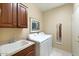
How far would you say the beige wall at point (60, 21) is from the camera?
235 centimetres

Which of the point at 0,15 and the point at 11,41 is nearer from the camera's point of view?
the point at 0,15

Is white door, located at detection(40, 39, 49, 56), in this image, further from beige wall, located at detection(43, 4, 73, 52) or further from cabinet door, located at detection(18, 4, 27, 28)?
cabinet door, located at detection(18, 4, 27, 28)

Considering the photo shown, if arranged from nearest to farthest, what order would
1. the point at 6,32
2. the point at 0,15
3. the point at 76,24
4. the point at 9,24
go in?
1. the point at 0,15
2. the point at 9,24
3. the point at 6,32
4. the point at 76,24

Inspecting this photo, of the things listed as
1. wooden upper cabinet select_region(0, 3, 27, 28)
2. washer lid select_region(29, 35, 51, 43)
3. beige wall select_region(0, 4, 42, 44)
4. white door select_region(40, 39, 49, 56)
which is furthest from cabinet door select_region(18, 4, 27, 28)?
white door select_region(40, 39, 49, 56)

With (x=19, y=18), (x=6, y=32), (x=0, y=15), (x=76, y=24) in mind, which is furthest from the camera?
(x=76, y=24)

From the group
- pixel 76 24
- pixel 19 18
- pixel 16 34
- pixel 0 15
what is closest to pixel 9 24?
pixel 0 15

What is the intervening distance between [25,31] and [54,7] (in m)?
1.01

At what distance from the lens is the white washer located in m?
2.38

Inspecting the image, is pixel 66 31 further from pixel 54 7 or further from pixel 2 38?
pixel 2 38

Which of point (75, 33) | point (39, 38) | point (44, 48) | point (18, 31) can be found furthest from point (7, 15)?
point (75, 33)

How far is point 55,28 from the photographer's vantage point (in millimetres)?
2332

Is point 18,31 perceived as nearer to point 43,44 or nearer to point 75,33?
point 43,44

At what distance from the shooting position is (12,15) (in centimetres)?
194

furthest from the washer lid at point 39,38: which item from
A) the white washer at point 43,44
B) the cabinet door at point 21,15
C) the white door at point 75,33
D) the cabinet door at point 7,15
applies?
the cabinet door at point 7,15
